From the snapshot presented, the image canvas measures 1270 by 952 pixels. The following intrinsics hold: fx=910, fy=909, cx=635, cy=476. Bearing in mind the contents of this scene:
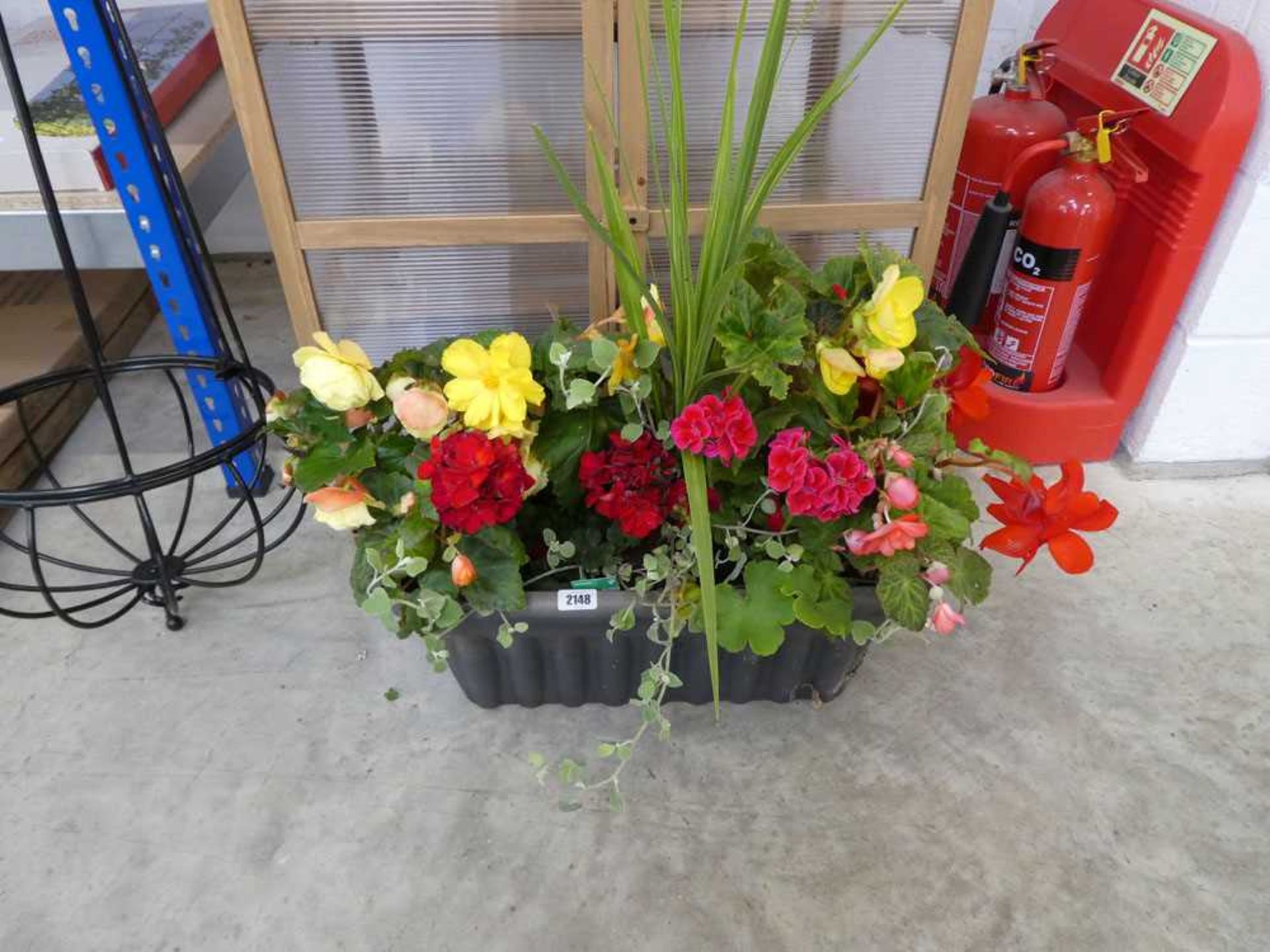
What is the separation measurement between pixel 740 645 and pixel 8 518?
1.17 m

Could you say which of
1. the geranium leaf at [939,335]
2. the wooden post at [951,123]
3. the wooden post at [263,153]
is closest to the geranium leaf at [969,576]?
the geranium leaf at [939,335]

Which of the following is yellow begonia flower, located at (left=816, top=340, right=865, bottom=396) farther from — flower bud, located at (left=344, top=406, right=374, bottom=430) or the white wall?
the white wall

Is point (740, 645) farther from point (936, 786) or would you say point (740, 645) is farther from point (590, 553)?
point (936, 786)

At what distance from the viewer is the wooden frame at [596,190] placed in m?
0.96

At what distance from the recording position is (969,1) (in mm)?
989

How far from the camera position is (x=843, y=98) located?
1.08 m

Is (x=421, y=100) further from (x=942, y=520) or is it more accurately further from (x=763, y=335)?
(x=942, y=520)

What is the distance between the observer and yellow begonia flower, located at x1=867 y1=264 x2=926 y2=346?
797 millimetres

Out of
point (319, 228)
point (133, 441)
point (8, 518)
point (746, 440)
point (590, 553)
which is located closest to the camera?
point (746, 440)

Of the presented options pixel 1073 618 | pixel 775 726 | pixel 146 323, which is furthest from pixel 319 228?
pixel 1073 618

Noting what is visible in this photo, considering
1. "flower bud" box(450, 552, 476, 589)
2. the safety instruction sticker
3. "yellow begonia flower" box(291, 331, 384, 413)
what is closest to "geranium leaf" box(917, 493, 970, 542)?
"flower bud" box(450, 552, 476, 589)

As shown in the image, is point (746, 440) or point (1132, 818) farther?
point (1132, 818)

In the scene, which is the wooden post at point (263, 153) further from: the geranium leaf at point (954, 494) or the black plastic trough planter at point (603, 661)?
the geranium leaf at point (954, 494)

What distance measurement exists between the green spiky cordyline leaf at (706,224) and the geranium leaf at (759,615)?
0.02m
